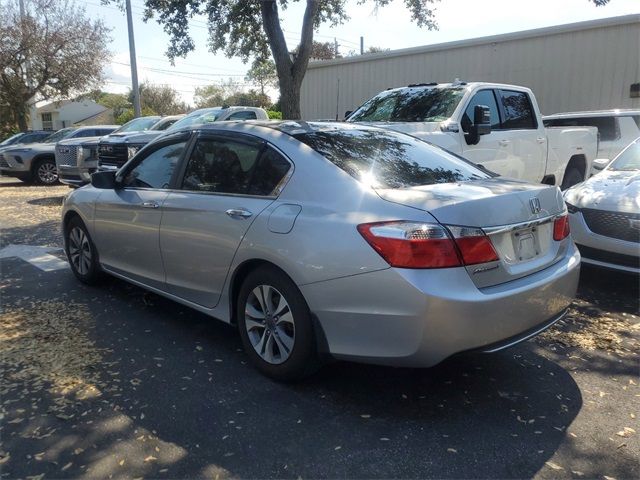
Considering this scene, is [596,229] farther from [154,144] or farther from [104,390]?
[104,390]

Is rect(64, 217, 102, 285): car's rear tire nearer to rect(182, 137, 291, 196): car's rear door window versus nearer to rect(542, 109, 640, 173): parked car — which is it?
rect(182, 137, 291, 196): car's rear door window

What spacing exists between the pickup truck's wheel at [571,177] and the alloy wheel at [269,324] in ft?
23.2

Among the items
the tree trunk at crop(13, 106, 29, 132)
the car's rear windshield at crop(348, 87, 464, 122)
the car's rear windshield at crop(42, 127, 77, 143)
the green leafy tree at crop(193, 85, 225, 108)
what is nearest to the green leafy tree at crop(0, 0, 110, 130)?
the tree trunk at crop(13, 106, 29, 132)

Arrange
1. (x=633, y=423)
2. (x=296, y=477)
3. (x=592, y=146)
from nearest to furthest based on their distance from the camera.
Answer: (x=296, y=477), (x=633, y=423), (x=592, y=146)

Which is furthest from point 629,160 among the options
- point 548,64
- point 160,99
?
point 160,99

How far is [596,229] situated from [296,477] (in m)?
4.02

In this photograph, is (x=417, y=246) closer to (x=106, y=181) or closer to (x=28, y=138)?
(x=106, y=181)

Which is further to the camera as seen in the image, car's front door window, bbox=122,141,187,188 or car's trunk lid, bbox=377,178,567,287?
car's front door window, bbox=122,141,187,188

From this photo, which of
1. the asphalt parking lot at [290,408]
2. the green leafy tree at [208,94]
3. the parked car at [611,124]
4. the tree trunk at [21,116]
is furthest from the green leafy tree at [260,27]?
the green leafy tree at [208,94]

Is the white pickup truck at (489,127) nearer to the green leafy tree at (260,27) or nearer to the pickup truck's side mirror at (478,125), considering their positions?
the pickup truck's side mirror at (478,125)

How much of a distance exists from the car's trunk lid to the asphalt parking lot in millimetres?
815

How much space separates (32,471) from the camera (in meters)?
2.61

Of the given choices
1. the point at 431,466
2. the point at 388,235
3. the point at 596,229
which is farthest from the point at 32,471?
the point at 596,229

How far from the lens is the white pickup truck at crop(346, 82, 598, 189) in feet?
22.4
